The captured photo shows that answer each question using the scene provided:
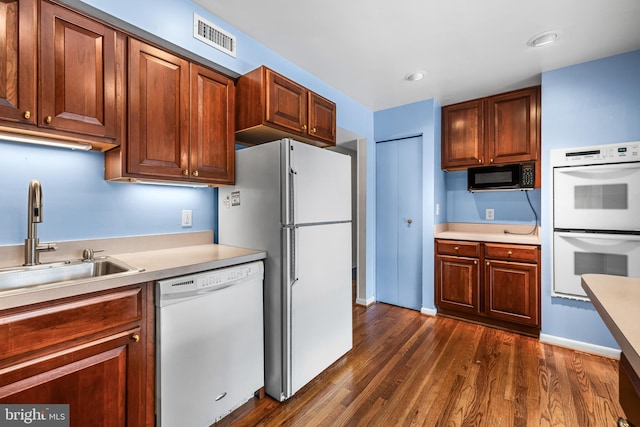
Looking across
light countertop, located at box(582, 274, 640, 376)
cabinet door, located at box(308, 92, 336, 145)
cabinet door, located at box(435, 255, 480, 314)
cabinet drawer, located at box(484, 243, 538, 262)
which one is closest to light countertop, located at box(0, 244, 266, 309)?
cabinet door, located at box(308, 92, 336, 145)

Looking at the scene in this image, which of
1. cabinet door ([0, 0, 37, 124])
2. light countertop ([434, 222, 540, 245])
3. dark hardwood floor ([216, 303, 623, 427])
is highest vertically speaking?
cabinet door ([0, 0, 37, 124])

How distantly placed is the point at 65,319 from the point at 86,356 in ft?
0.59

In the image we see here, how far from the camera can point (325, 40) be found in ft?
7.07

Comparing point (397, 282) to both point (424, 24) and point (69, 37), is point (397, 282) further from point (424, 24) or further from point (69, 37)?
point (69, 37)

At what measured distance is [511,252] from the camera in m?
2.80

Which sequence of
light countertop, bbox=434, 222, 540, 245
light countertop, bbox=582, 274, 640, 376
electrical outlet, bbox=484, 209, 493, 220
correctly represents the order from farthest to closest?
electrical outlet, bbox=484, 209, 493, 220
light countertop, bbox=434, 222, 540, 245
light countertop, bbox=582, 274, 640, 376

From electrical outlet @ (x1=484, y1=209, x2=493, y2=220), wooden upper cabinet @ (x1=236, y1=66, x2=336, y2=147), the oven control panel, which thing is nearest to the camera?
wooden upper cabinet @ (x1=236, y1=66, x2=336, y2=147)

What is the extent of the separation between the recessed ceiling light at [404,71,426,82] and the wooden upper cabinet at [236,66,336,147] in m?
0.98

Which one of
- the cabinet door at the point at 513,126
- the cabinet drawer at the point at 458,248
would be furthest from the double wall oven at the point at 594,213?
the cabinet drawer at the point at 458,248

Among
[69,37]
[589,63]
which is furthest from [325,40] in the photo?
[589,63]

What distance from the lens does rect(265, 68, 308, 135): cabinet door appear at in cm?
191

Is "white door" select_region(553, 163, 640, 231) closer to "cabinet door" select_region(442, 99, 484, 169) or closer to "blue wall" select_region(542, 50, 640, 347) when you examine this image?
"blue wall" select_region(542, 50, 640, 347)

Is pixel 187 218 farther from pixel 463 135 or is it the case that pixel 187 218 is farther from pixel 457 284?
pixel 463 135

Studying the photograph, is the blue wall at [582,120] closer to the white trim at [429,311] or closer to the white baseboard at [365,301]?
the white trim at [429,311]
